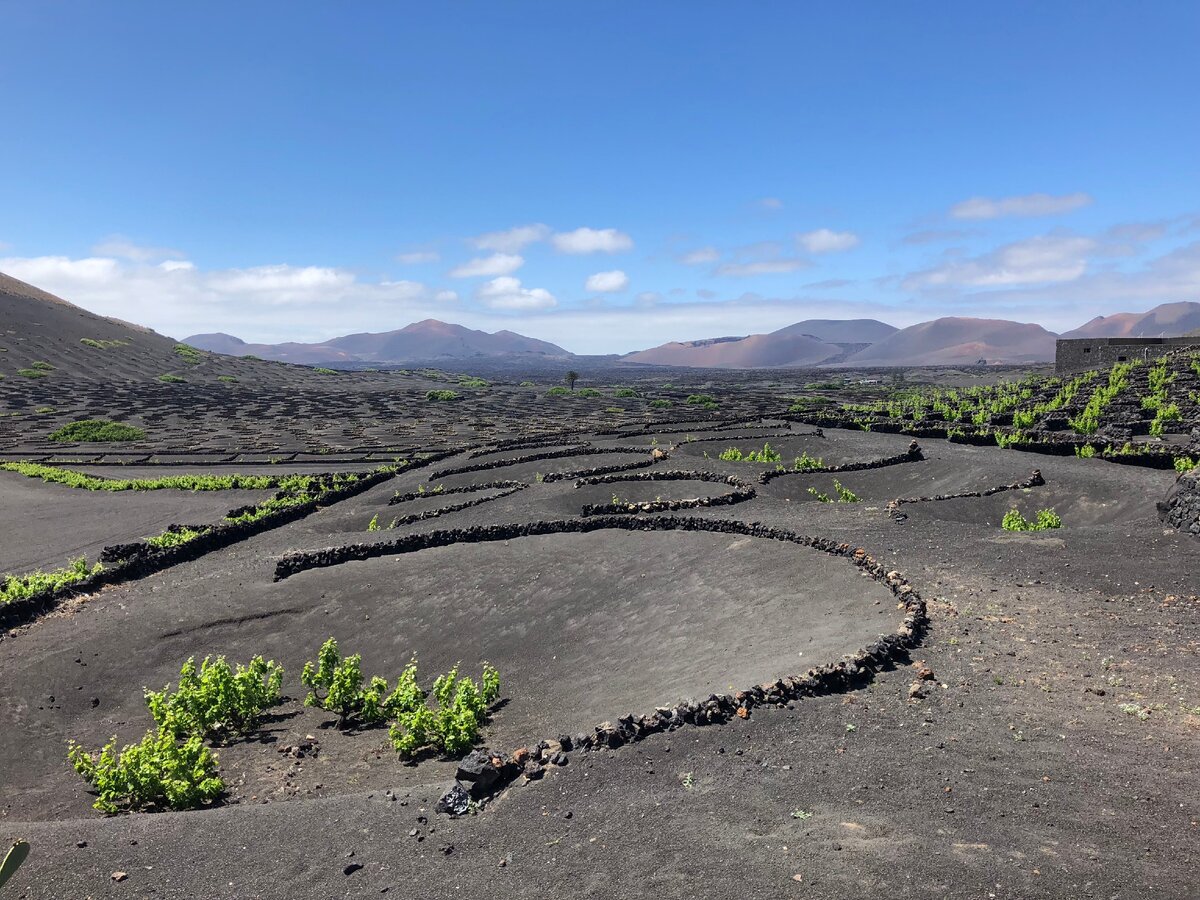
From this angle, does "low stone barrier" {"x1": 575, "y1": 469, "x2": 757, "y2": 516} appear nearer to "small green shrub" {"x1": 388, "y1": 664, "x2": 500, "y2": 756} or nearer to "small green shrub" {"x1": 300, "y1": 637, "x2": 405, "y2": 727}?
"small green shrub" {"x1": 300, "y1": 637, "x2": 405, "y2": 727}

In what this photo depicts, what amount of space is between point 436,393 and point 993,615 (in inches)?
4351

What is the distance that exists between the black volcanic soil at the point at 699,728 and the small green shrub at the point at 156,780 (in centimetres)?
56

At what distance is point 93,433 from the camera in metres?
65.4

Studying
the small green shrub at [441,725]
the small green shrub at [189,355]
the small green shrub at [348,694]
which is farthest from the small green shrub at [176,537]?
the small green shrub at [189,355]

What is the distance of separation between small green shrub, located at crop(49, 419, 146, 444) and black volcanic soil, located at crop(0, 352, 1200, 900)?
5159 centimetres

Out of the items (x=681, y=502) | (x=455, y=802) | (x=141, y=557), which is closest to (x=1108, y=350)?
(x=681, y=502)

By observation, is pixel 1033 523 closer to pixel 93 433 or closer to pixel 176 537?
pixel 176 537

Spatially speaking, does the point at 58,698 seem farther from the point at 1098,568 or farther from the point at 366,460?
the point at 366,460

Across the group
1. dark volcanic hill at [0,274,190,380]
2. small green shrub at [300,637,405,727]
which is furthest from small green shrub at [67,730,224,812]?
dark volcanic hill at [0,274,190,380]

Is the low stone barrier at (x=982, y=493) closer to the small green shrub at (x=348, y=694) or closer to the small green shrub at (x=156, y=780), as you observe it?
the small green shrub at (x=348, y=694)

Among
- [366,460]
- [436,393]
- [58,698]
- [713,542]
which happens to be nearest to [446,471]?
[366,460]

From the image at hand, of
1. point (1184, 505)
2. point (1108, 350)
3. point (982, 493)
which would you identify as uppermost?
point (1108, 350)

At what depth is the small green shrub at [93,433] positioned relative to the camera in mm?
64250

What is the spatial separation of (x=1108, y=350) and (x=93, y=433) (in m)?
92.7
